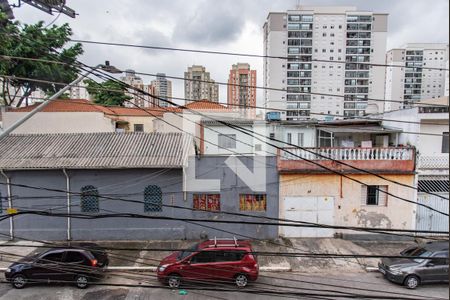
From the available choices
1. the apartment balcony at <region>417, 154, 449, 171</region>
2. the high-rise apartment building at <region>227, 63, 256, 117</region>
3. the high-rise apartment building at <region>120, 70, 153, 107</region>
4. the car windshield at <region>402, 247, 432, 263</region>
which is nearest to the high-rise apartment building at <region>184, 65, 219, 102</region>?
the high-rise apartment building at <region>227, 63, 256, 117</region>

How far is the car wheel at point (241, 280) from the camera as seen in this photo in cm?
980

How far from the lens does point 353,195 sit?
13.6m

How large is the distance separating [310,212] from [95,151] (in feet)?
34.9

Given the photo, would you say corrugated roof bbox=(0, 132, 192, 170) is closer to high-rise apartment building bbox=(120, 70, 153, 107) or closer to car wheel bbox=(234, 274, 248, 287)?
high-rise apartment building bbox=(120, 70, 153, 107)

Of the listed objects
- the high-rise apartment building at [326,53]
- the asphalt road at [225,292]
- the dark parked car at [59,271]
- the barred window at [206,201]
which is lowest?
the asphalt road at [225,292]

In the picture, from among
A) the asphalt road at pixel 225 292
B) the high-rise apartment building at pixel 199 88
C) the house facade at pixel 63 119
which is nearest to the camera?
the asphalt road at pixel 225 292

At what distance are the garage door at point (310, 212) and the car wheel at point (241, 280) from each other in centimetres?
460

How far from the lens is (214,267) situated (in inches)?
Result: 387

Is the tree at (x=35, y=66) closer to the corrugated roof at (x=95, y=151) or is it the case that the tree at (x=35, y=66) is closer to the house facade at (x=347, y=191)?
the corrugated roof at (x=95, y=151)

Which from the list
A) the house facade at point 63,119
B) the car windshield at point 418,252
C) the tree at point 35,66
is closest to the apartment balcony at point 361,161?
the car windshield at point 418,252

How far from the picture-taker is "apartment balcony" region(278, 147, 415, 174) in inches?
527

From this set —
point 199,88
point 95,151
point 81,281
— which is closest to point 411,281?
point 81,281

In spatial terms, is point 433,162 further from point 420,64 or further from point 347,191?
point 420,64

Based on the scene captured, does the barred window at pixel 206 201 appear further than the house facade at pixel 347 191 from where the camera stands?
Yes
